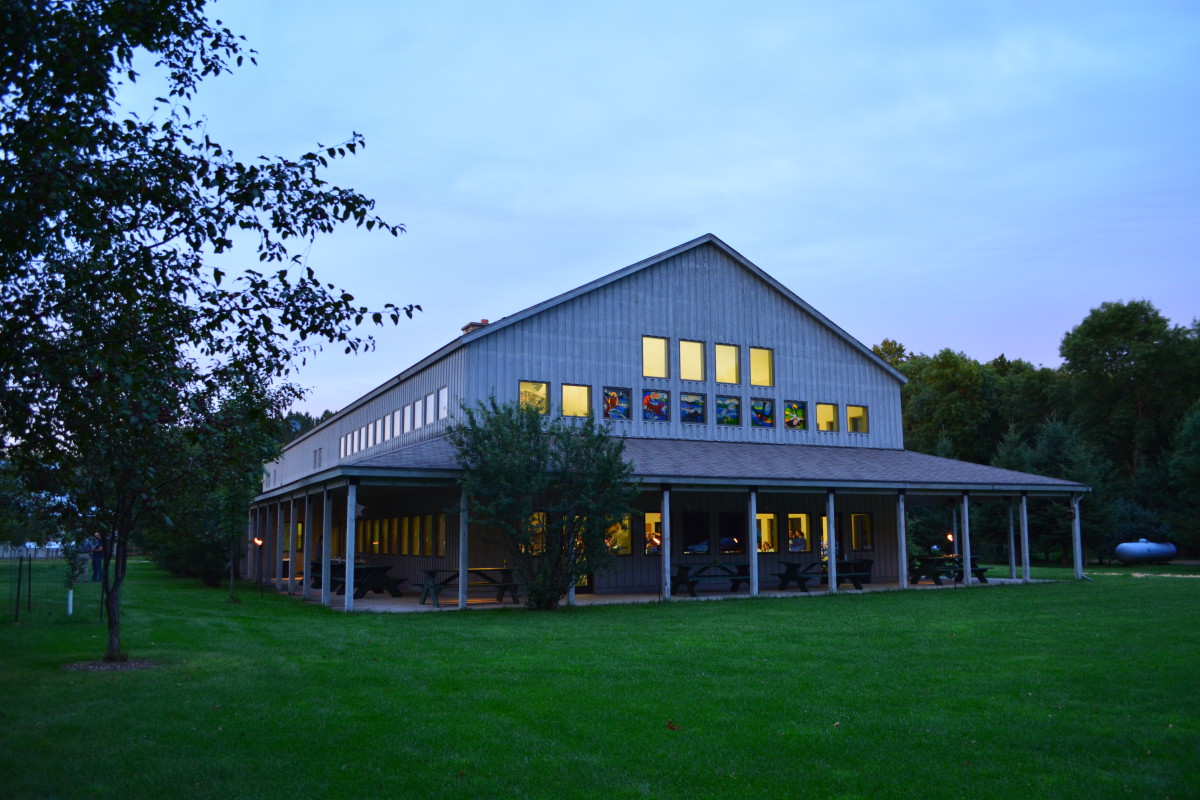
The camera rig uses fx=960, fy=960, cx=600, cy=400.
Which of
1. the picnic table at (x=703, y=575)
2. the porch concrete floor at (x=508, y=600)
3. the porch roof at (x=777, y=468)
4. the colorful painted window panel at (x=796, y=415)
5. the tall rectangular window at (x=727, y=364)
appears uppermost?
the tall rectangular window at (x=727, y=364)

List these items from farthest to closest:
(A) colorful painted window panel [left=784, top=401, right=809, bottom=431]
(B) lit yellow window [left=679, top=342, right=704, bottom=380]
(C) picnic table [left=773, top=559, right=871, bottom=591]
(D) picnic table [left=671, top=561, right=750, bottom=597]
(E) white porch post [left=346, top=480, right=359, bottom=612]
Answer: (A) colorful painted window panel [left=784, top=401, right=809, bottom=431] < (B) lit yellow window [left=679, top=342, right=704, bottom=380] < (C) picnic table [left=773, top=559, right=871, bottom=591] < (D) picnic table [left=671, top=561, right=750, bottom=597] < (E) white porch post [left=346, top=480, right=359, bottom=612]

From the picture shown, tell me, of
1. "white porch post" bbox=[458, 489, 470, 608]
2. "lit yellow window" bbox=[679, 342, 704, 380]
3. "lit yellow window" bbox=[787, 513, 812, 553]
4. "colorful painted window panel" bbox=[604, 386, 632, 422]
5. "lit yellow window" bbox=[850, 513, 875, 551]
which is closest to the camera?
"white porch post" bbox=[458, 489, 470, 608]

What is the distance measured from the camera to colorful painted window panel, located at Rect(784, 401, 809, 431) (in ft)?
94.2

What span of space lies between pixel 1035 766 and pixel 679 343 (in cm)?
2069

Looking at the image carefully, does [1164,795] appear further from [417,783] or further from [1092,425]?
[1092,425]

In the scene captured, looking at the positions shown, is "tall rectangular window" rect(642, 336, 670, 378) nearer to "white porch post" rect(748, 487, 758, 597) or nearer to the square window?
the square window

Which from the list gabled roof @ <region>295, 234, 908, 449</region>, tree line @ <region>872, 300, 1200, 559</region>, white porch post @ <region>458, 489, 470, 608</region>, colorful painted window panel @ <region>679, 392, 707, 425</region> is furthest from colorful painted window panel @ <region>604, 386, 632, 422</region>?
tree line @ <region>872, 300, 1200, 559</region>

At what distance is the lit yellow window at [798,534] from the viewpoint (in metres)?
28.5

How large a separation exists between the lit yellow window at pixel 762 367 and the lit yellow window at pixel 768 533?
3929 mm

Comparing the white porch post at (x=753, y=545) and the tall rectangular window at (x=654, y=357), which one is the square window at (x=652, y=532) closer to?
the white porch post at (x=753, y=545)

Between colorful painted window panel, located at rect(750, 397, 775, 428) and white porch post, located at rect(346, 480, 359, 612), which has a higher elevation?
colorful painted window panel, located at rect(750, 397, 775, 428)

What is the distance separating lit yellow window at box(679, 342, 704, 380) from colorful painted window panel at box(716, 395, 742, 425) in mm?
942

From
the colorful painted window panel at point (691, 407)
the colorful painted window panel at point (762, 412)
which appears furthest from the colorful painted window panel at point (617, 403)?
the colorful painted window panel at point (762, 412)

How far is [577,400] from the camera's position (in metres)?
25.4
